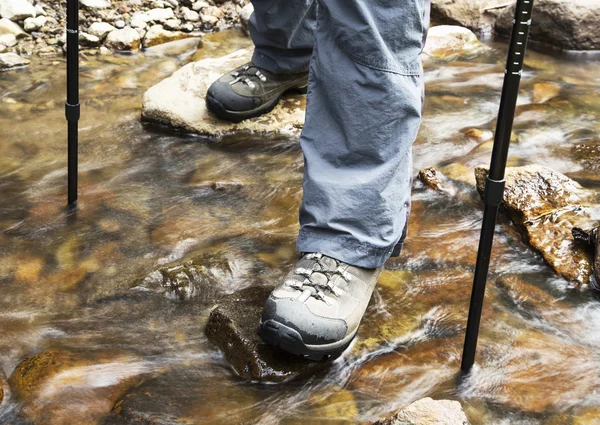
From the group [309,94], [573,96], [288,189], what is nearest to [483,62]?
[573,96]

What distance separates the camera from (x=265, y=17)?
353cm

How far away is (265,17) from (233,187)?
0.85 m

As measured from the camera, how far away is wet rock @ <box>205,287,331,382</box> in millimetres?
2057

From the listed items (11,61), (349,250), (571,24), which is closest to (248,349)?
(349,250)

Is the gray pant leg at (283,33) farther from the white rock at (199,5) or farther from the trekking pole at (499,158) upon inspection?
the white rock at (199,5)

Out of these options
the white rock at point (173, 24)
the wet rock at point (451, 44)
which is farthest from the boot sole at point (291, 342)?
the white rock at point (173, 24)

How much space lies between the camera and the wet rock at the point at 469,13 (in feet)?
19.0

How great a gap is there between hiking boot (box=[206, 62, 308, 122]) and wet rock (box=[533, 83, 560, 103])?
4.75 feet

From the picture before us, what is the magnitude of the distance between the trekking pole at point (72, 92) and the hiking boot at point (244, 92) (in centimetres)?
99

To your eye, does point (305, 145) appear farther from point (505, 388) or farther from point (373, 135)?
point (505, 388)

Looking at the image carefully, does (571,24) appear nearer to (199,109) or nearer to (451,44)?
(451,44)

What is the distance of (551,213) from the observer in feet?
9.46

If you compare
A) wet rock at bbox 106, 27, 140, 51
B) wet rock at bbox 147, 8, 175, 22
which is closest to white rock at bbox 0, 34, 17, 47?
wet rock at bbox 106, 27, 140, 51

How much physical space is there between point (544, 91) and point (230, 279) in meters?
2.66
